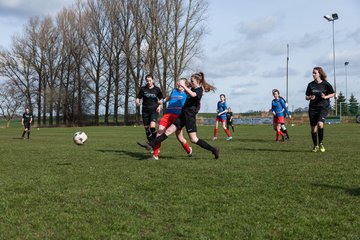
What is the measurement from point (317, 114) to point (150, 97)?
4.47 metres

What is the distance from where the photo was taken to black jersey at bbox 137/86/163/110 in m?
10.4

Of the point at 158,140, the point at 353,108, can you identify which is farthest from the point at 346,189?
the point at 353,108

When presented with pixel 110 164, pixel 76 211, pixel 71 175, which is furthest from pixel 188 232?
pixel 110 164

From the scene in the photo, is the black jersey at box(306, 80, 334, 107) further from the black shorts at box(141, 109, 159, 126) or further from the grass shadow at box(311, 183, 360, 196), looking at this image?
the grass shadow at box(311, 183, 360, 196)

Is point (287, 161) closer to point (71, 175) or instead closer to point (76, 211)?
point (71, 175)

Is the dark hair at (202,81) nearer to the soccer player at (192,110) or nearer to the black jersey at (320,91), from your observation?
the soccer player at (192,110)

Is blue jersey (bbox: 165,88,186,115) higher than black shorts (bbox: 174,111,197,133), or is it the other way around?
blue jersey (bbox: 165,88,186,115)

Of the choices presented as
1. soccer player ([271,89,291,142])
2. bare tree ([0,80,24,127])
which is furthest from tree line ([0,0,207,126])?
soccer player ([271,89,291,142])

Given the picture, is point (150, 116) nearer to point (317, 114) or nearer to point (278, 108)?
point (317, 114)

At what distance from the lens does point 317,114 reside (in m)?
10.1

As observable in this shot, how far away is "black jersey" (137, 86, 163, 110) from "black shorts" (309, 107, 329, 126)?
4.14 meters

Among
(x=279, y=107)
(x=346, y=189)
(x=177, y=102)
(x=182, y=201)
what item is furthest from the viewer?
(x=279, y=107)

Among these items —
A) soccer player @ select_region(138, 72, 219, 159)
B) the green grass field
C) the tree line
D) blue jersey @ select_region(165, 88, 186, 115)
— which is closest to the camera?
the green grass field

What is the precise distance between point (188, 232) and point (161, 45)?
46324 mm
